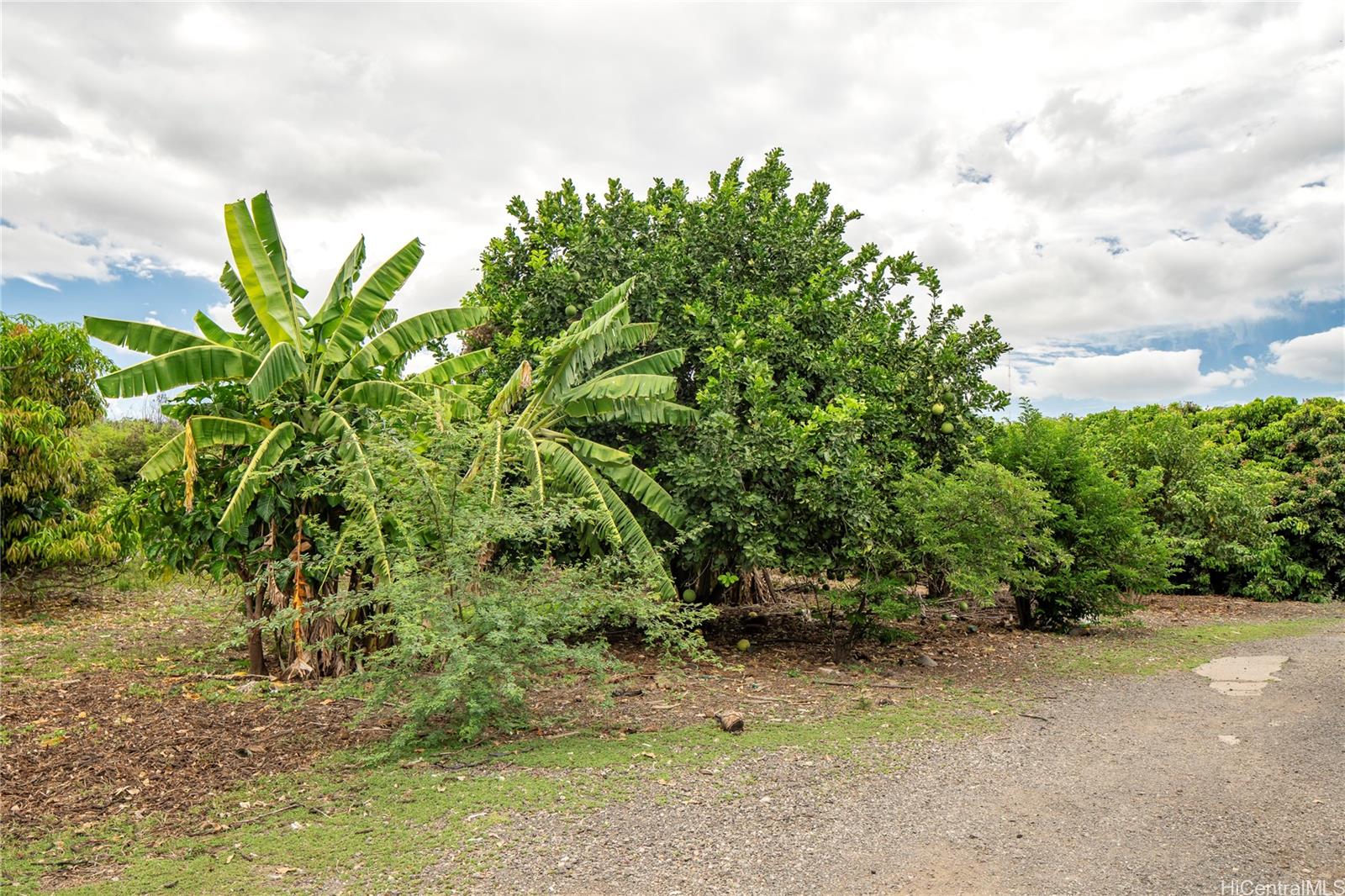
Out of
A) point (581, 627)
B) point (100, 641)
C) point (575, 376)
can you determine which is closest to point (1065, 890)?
point (581, 627)

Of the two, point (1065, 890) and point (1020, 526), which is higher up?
point (1020, 526)

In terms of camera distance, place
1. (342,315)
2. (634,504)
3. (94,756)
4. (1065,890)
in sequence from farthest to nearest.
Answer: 1. (634,504)
2. (342,315)
3. (94,756)
4. (1065,890)

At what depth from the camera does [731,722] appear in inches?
289

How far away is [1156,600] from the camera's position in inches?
704

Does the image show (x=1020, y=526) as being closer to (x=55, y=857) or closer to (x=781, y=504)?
(x=781, y=504)

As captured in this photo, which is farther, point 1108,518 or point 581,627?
point 1108,518

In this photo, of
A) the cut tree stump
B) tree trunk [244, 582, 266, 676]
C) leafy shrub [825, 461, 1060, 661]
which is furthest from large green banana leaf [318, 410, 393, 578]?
leafy shrub [825, 461, 1060, 661]

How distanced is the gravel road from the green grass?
265 millimetres

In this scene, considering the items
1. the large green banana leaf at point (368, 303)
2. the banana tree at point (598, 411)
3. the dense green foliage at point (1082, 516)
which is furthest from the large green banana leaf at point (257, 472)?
the dense green foliage at point (1082, 516)

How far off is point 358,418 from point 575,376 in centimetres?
259

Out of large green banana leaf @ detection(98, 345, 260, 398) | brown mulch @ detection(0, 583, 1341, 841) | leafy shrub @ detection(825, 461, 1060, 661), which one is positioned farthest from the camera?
leafy shrub @ detection(825, 461, 1060, 661)

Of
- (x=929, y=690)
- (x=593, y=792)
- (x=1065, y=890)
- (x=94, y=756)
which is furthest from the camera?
(x=929, y=690)

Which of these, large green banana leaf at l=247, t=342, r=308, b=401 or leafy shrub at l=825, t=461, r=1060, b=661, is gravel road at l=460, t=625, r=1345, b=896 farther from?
large green banana leaf at l=247, t=342, r=308, b=401

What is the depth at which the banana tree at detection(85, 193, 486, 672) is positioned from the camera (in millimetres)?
8719
